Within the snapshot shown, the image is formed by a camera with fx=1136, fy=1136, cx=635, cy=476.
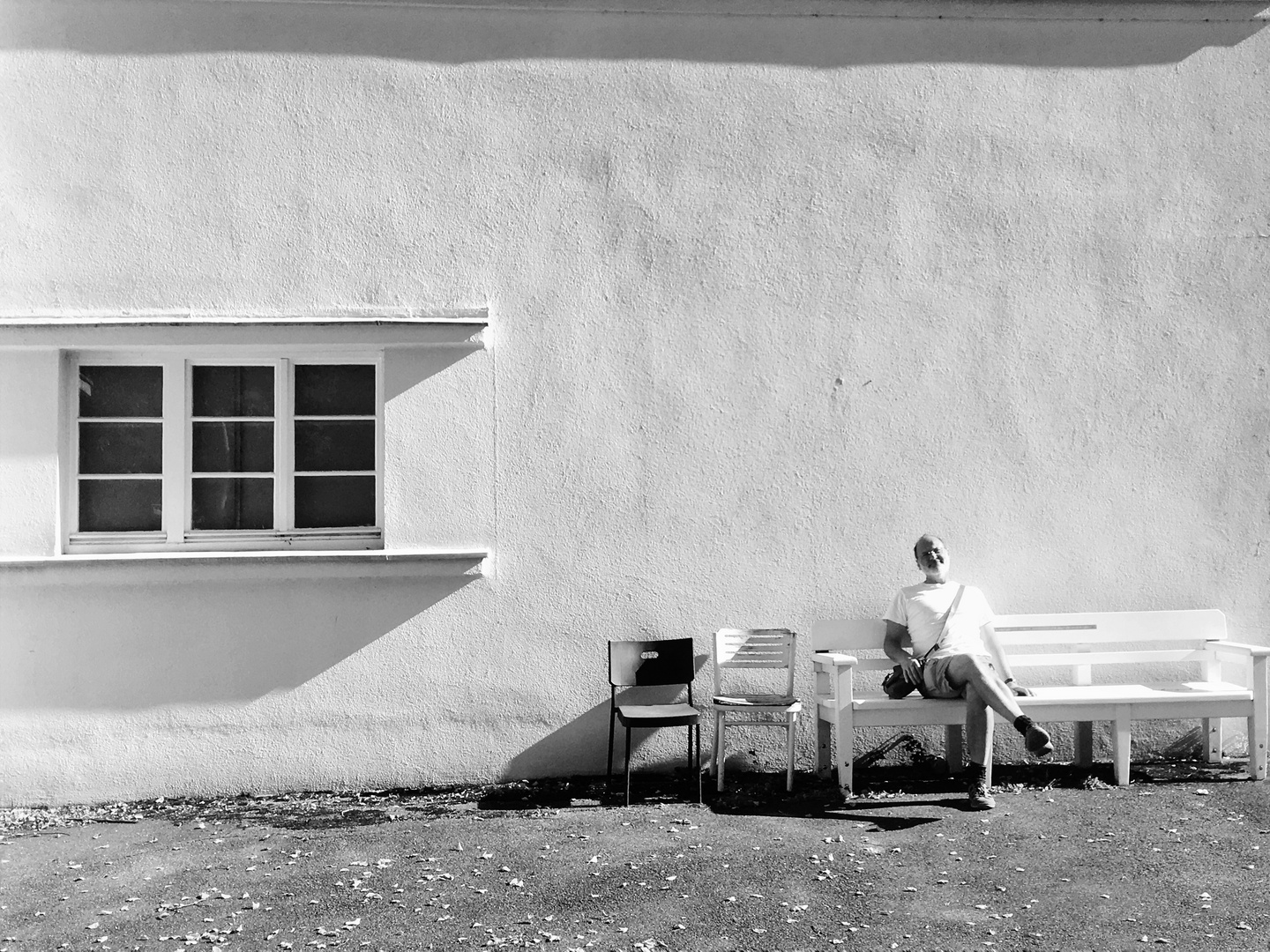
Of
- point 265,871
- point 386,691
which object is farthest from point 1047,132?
point 265,871

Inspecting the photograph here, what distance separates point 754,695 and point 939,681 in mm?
1074

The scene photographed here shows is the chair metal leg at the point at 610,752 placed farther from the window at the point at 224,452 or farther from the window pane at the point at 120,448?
the window pane at the point at 120,448

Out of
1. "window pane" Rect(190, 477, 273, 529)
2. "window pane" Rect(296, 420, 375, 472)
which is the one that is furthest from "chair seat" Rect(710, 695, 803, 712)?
"window pane" Rect(190, 477, 273, 529)

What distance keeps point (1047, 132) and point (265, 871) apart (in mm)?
5834

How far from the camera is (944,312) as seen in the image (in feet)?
21.9

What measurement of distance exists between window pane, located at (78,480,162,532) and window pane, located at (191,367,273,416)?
53cm

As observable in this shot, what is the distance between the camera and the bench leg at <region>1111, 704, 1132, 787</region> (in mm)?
6176

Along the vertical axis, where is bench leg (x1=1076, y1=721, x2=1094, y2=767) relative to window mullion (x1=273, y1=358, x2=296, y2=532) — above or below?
below

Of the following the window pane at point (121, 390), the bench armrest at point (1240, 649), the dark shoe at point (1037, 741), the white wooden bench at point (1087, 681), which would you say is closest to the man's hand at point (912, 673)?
the white wooden bench at point (1087, 681)

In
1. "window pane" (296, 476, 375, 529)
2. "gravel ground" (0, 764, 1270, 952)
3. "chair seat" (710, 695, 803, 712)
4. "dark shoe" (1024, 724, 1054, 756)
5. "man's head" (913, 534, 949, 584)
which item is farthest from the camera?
"window pane" (296, 476, 375, 529)

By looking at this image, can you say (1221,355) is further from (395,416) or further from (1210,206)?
(395,416)

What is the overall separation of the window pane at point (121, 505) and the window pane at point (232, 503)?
22 centimetres

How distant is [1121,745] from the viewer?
6188mm

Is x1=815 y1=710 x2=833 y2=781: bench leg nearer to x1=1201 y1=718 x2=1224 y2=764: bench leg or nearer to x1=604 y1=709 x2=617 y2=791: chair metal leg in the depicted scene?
x1=604 y1=709 x2=617 y2=791: chair metal leg
